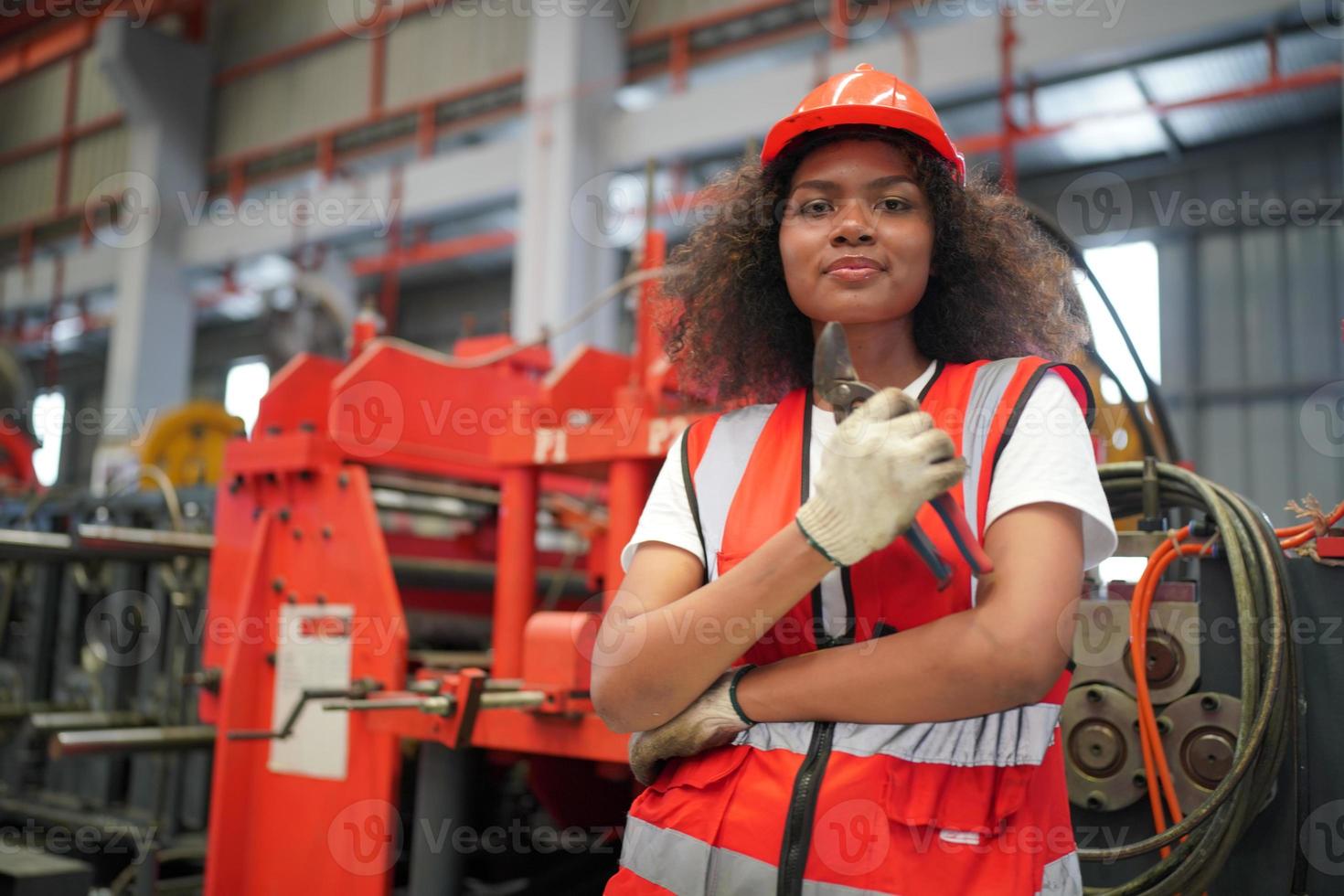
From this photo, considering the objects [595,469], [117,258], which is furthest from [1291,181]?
[117,258]

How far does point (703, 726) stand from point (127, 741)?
205cm

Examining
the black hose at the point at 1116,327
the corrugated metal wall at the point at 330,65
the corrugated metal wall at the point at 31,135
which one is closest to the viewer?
the black hose at the point at 1116,327

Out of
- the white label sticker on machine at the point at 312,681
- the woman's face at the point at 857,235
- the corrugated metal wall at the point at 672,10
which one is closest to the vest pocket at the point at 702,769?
the woman's face at the point at 857,235

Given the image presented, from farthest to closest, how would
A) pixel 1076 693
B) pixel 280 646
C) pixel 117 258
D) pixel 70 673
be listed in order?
pixel 117 258 → pixel 70 673 → pixel 280 646 → pixel 1076 693

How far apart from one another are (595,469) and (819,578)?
1.66 m

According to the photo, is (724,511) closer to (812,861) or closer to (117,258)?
(812,861)

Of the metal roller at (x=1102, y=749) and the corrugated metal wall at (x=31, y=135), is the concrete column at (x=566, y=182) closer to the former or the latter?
the metal roller at (x=1102, y=749)

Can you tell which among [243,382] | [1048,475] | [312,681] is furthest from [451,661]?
[243,382]

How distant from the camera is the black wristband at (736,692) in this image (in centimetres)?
117

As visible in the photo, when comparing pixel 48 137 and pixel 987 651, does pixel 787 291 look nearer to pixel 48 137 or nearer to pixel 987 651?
pixel 987 651

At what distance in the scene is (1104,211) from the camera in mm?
8141

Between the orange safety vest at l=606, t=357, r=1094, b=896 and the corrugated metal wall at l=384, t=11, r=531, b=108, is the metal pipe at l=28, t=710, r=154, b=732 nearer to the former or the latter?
the orange safety vest at l=606, t=357, r=1094, b=896

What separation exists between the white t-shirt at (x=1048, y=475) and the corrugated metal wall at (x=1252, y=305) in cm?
682

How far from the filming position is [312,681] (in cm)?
288
